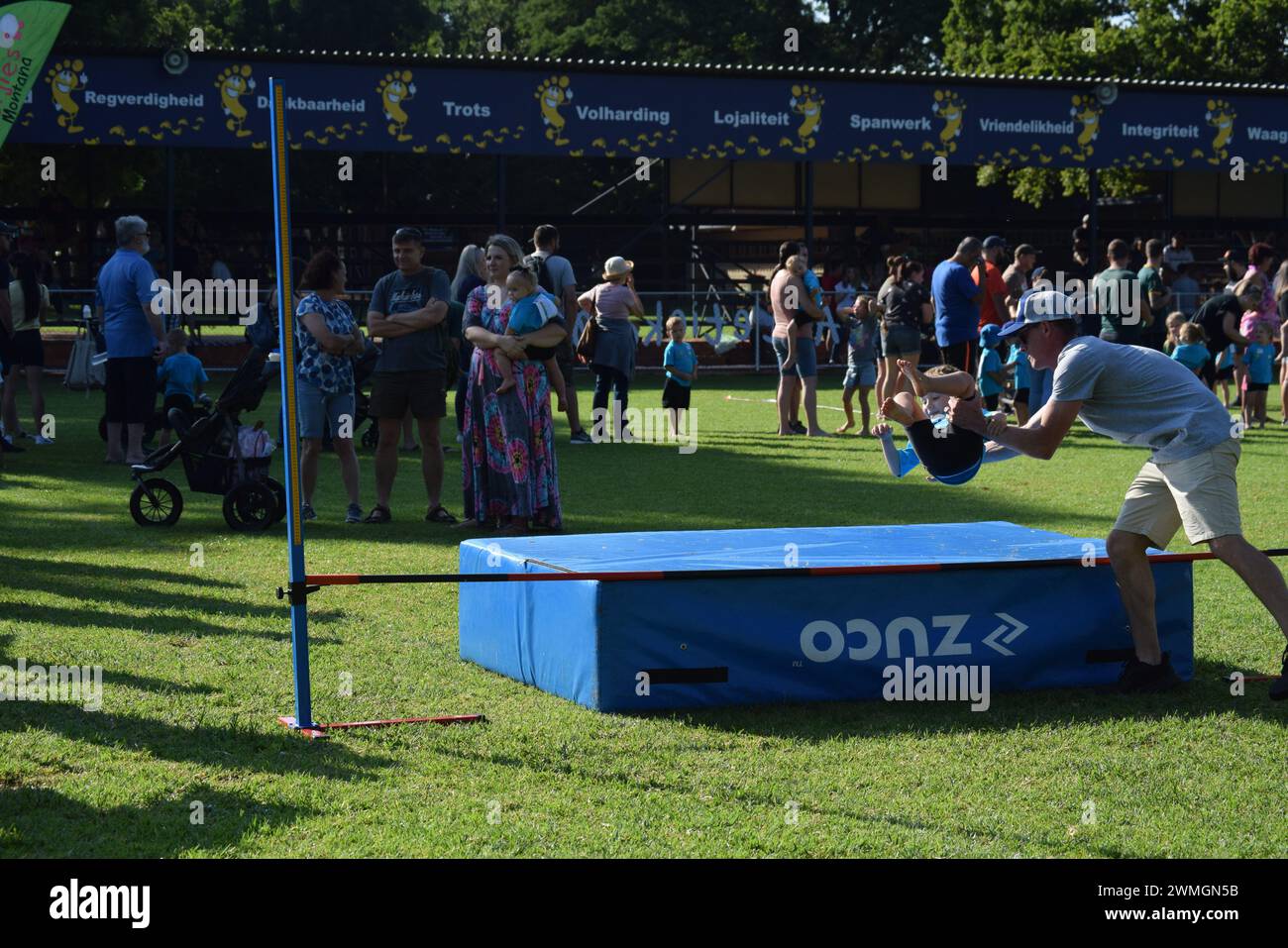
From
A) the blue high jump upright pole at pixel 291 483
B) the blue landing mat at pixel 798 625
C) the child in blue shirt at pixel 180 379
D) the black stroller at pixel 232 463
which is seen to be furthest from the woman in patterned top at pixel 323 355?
the blue high jump upright pole at pixel 291 483

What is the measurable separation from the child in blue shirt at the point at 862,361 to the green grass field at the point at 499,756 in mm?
8768

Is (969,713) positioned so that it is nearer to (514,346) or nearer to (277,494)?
(514,346)

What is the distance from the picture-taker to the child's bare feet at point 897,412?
6.55 m

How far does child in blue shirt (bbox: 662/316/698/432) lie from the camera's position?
59.4 feet

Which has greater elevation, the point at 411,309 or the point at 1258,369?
the point at 411,309

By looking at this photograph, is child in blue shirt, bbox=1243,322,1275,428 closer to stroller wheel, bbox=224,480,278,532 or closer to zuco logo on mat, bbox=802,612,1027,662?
stroller wheel, bbox=224,480,278,532

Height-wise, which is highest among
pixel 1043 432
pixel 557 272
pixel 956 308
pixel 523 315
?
pixel 557 272

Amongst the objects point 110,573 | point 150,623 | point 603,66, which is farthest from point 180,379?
point 603,66

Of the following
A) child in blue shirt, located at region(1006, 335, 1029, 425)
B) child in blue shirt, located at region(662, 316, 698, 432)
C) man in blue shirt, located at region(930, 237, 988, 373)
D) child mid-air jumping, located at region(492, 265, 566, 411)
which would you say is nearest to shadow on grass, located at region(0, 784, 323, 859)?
child mid-air jumping, located at region(492, 265, 566, 411)

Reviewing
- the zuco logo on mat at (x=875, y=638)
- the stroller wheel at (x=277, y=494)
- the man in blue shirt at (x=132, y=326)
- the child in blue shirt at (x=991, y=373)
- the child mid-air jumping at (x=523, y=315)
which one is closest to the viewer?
the zuco logo on mat at (x=875, y=638)

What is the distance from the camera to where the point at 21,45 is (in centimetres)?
850

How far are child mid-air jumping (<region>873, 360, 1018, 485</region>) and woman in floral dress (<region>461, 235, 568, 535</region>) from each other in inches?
176

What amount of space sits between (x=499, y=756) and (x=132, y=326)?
30.2 feet

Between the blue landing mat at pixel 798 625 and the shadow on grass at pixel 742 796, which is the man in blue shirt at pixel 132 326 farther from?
the shadow on grass at pixel 742 796
